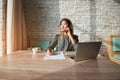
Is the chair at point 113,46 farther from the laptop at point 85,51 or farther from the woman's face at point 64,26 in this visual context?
the laptop at point 85,51

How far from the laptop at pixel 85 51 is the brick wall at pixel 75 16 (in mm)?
2980

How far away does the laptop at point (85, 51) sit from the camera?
6.73 feet

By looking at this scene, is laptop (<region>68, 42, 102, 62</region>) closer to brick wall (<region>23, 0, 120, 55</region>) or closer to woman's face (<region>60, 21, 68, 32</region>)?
woman's face (<region>60, 21, 68, 32</region>)

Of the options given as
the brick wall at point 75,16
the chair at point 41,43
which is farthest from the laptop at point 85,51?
the brick wall at point 75,16

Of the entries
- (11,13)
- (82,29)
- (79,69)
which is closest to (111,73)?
(79,69)

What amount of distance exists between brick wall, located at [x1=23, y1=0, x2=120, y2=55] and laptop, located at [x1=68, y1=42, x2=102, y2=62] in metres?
2.98

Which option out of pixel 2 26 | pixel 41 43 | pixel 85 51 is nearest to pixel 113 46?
pixel 41 43

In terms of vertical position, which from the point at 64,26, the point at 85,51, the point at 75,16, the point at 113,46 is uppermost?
the point at 75,16

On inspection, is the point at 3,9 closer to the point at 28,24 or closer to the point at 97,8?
the point at 28,24

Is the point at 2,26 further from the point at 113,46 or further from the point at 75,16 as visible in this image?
the point at 113,46

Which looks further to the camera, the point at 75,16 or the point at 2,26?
the point at 75,16

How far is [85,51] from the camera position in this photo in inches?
84.5

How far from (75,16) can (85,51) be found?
126 inches

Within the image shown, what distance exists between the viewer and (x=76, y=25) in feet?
17.3
